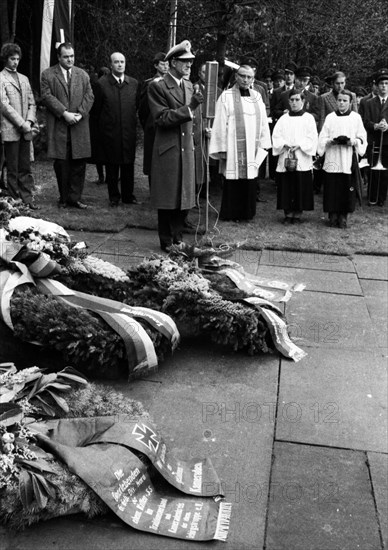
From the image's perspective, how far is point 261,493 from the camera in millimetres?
3168

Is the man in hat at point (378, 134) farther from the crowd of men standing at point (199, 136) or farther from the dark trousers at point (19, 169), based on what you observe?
the dark trousers at point (19, 169)

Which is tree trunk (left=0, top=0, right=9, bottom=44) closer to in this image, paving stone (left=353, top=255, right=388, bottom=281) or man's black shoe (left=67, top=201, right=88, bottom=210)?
man's black shoe (left=67, top=201, right=88, bottom=210)

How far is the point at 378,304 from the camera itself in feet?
19.2

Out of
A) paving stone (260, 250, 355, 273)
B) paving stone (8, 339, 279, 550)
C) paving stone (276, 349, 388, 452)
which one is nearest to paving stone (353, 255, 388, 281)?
paving stone (260, 250, 355, 273)

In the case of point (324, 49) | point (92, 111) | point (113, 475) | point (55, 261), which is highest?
point (324, 49)

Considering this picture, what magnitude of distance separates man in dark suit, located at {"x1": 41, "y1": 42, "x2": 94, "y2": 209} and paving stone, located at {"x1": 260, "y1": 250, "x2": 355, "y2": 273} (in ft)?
10.00

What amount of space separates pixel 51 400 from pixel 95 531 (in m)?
0.80

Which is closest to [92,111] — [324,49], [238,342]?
[238,342]

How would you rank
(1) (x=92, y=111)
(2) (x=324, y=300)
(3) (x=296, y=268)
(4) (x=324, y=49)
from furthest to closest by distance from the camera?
(4) (x=324, y=49)
(1) (x=92, y=111)
(3) (x=296, y=268)
(2) (x=324, y=300)

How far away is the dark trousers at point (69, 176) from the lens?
8.95 metres

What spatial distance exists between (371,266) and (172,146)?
94.9 inches

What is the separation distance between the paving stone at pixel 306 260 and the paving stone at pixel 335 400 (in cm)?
224

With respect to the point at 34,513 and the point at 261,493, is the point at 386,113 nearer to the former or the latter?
the point at 261,493

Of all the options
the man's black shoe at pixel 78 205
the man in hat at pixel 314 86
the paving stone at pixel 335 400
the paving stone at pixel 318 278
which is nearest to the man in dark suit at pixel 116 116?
the man's black shoe at pixel 78 205
